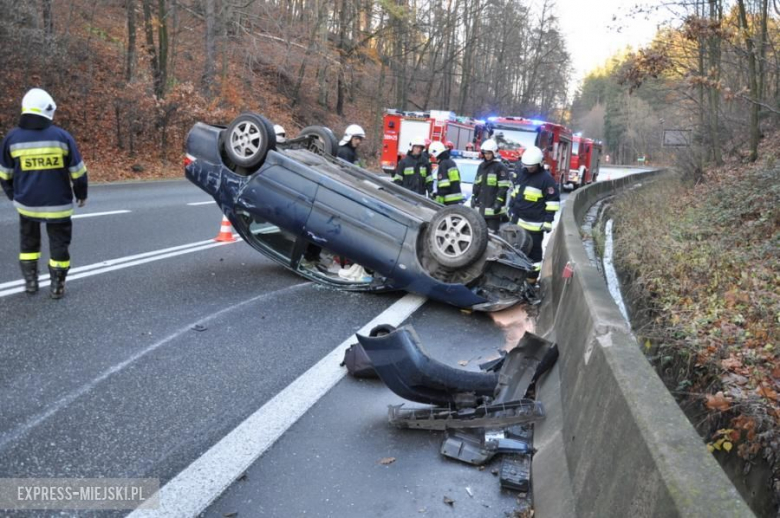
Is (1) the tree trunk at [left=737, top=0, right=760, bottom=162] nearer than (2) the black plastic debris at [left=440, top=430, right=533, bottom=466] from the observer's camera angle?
No

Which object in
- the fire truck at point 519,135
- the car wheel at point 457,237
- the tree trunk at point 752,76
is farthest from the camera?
the fire truck at point 519,135

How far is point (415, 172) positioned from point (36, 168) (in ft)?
18.5

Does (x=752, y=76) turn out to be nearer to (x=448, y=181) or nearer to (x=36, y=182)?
(x=448, y=181)

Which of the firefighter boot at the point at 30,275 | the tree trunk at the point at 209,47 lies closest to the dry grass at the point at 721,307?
the firefighter boot at the point at 30,275

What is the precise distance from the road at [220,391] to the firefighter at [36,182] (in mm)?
289

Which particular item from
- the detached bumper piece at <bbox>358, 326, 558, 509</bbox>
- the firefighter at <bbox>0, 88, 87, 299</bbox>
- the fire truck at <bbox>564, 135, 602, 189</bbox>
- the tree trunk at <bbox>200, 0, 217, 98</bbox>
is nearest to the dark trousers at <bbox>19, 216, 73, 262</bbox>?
the firefighter at <bbox>0, 88, 87, 299</bbox>

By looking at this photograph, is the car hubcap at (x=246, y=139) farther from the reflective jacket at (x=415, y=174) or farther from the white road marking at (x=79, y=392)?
the reflective jacket at (x=415, y=174)

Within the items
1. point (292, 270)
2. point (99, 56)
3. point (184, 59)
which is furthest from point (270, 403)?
point (184, 59)

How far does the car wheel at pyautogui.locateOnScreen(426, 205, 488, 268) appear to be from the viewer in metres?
6.24

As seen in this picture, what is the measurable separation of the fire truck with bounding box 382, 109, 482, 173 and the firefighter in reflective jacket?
1488cm

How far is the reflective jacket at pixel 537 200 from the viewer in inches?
300

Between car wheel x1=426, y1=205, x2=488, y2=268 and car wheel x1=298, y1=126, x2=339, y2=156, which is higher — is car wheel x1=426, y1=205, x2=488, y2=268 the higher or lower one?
the lower one

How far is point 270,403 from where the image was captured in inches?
155

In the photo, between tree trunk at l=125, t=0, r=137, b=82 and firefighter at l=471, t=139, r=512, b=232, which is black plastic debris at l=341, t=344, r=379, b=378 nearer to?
firefighter at l=471, t=139, r=512, b=232
